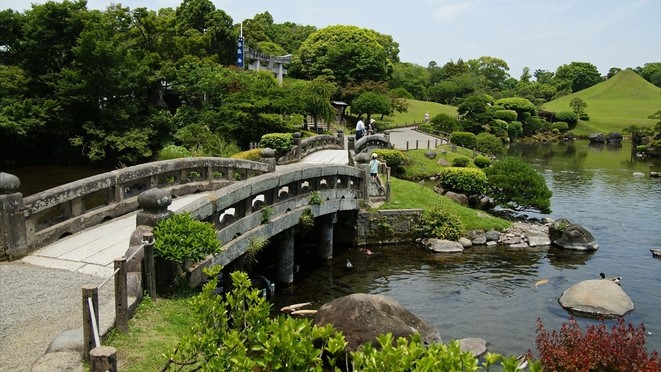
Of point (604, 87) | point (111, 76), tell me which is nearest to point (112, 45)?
point (111, 76)

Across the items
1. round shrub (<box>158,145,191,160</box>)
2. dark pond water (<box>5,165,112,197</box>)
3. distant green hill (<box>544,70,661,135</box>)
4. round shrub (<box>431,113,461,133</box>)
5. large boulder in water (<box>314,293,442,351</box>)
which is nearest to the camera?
large boulder in water (<box>314,293,442,351</box>)

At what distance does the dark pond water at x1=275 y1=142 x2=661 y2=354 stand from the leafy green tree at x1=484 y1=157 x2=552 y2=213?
3.05 meters

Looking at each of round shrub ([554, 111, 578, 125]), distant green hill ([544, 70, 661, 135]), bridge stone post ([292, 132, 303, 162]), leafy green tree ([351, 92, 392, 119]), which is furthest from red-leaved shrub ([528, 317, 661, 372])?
round shrub ([554, 111, 578, 125])

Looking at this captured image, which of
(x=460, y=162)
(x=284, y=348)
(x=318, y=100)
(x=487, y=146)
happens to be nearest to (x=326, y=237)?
(x=284, y=348)

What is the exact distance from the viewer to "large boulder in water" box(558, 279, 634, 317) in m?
16.2

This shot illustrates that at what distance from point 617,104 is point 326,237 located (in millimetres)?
109381

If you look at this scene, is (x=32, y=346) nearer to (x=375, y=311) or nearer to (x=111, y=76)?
(x=375, y=311)

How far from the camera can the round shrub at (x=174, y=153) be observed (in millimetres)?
30303

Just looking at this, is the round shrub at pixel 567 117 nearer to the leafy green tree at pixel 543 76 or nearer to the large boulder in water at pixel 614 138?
the large boulder in water at pixel 614 138

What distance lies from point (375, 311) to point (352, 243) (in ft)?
37.9

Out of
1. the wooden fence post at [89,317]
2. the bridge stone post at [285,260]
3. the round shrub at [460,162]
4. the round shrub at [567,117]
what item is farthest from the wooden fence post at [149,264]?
the round shrub at [567,117]

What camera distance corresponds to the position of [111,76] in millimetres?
32844

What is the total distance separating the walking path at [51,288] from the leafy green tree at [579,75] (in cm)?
13993

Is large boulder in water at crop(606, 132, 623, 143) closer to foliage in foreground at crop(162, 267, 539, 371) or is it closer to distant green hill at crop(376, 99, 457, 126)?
A: distant green hill at crop(376, 99, 457, 126)
